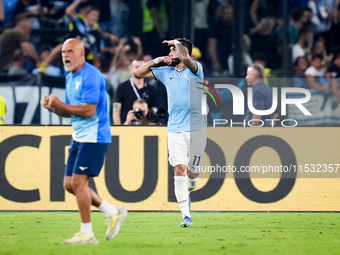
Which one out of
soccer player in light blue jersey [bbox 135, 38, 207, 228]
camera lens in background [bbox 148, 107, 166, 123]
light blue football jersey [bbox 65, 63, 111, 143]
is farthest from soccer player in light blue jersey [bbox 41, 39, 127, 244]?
camera lens in background [bbox 148, 107, 166, 123]

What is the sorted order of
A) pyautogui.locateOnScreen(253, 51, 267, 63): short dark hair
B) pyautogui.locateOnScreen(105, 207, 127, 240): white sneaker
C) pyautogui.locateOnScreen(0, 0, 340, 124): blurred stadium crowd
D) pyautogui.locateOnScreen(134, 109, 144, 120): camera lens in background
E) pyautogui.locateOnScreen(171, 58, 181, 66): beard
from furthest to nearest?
pyautogui.locateOnScreen(253, 51, 267, 63): short dark hair < pyautogui.locateOnScreen(0, 0, 340, 124): blurred stadium crowd < pyautogui.locateOnScreen(134, 109, 144, 120): camera lens in background < pyautogui.locateOnScreen(171, 58, 181, 66): beard < pyautogui.locateOnScreen(105, 207, 127, 240): white sneaker

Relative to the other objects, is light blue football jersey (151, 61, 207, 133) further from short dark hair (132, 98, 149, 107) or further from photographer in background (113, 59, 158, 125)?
photographer in background (113, 59, 158, 125)

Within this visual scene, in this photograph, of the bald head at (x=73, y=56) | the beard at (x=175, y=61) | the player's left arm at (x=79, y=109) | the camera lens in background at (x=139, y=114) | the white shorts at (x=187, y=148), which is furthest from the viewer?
the camera lens in background at (x=139, y=114)

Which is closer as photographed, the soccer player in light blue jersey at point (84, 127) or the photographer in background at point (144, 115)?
the soccer player in light blue jersey at point (84, 127)

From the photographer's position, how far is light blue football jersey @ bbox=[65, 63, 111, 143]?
7.42 m

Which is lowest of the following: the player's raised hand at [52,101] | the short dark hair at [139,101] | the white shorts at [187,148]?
A: the white shorts at [187,148]

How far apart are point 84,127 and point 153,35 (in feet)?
20.1

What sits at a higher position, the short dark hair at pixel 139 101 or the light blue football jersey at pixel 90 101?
the light blue football jersey at pixel 90 101

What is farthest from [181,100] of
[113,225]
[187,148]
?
[113,225]

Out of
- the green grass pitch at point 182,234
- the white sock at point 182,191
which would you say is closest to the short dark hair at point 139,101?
the green grass pitch at point 182,234

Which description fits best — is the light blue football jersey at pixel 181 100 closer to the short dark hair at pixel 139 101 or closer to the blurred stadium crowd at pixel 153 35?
the short dark hair at pixel 139 101

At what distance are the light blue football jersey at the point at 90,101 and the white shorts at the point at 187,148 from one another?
6.08 ft

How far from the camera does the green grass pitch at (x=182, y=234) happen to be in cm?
731

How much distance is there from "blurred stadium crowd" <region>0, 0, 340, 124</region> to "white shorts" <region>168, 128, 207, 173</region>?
3204mm
